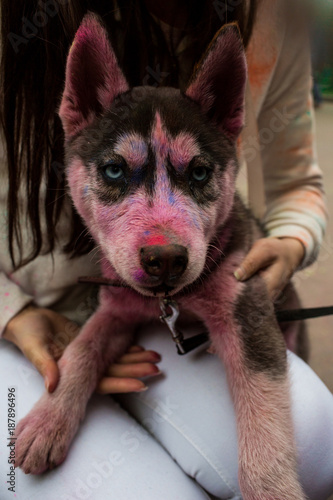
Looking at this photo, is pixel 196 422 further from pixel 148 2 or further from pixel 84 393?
pixel 148 2

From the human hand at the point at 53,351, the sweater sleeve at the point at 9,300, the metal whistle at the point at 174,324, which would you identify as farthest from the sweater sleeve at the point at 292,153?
the sweater sleeve at the point at 9,300

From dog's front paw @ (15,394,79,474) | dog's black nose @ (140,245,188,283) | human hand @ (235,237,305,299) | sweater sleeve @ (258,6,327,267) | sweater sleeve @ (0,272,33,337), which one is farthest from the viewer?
sweater sleeve @ (258,6,327,267)

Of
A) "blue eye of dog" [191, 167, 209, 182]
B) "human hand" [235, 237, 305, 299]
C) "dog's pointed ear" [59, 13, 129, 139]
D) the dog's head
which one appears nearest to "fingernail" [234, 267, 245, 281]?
"human hand" [235, 237, 305, 299]

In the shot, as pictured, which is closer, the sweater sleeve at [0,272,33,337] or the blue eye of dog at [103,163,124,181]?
the blue eye of dog at [103,163,124,181]

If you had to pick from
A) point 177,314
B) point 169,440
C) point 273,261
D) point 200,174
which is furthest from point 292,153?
point 169,440

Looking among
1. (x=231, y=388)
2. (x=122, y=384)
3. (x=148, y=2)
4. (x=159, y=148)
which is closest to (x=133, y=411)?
(x=122, y=384)

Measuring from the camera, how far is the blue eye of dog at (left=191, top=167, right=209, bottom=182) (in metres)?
0.96

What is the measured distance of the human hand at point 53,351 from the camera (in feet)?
3.93

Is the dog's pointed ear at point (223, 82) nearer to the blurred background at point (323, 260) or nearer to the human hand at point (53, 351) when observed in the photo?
the blurred background at point (323, 260)

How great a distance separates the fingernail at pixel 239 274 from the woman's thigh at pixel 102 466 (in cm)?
56

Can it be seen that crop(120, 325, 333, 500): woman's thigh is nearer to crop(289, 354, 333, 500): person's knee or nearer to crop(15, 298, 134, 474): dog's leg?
crop(289, 354, 333, 500): person's knee

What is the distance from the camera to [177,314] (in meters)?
1.08

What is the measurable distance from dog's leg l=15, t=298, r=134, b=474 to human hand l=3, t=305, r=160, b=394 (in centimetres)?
3

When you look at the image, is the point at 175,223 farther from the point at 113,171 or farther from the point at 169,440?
the point at 169,440
